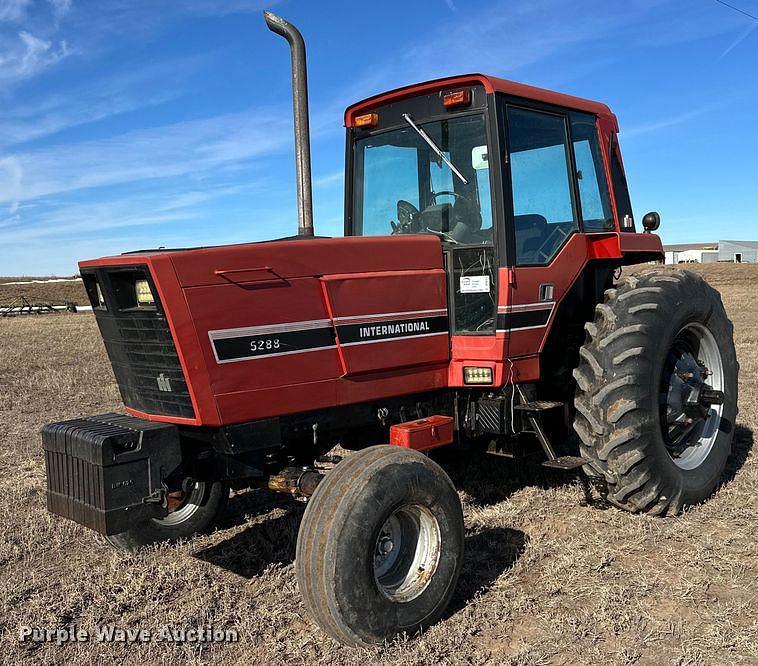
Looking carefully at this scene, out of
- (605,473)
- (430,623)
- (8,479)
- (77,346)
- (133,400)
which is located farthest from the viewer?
(77,346)

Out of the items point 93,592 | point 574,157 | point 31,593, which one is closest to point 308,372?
point 93,592

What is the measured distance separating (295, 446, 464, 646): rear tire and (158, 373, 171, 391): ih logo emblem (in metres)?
0.88

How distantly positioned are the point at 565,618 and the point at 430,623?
660mm

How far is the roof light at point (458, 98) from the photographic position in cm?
425

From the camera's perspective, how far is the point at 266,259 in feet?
11.4

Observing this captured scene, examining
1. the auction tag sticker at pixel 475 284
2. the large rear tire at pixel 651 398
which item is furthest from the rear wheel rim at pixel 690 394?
the auction tag sticker at pixel 475 284

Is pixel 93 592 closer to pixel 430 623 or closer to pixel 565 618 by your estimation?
pixel 430 623

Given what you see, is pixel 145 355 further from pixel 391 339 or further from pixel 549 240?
pixel 549 240

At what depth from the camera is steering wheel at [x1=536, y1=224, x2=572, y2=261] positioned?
4.54 meters

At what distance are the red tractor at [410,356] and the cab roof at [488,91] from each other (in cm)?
1

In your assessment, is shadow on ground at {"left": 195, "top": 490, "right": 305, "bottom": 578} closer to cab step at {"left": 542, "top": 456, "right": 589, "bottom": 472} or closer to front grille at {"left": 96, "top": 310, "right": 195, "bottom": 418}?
front grille at {"left": 96, "top": 310, "right": 195, "bottom": 418}

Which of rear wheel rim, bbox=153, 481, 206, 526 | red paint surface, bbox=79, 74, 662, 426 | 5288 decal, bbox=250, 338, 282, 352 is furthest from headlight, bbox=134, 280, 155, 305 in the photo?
rear wheel rim, bbox=153, 481, 206, 526

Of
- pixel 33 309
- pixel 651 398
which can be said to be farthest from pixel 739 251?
pixel 651 398

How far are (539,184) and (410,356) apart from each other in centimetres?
147
